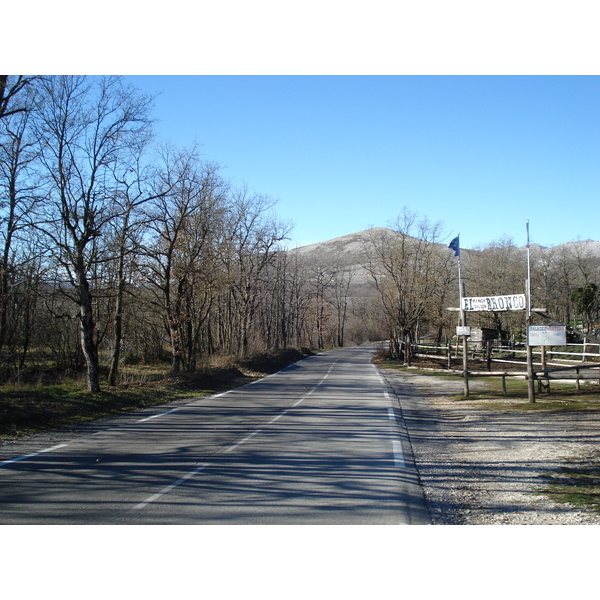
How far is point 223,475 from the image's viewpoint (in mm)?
7098

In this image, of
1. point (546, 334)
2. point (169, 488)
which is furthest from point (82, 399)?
point (546, 334)

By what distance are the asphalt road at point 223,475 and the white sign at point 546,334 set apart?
4.53m

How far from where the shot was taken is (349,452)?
8.78 m

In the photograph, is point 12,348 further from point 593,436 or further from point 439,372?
point 593,436

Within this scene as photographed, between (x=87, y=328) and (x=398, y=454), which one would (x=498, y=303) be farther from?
(x=87, y=328)

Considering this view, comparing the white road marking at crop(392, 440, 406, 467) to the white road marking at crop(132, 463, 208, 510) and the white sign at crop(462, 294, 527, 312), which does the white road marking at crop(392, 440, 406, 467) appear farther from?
the white sign at crop(462, 294, 527, 312)

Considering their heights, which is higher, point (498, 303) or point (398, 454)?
point (498, 303)

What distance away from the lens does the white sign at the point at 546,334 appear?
13.5 m

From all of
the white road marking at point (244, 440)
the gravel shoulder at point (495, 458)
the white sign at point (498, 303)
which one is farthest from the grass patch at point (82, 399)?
the white sign at point (498, 303)

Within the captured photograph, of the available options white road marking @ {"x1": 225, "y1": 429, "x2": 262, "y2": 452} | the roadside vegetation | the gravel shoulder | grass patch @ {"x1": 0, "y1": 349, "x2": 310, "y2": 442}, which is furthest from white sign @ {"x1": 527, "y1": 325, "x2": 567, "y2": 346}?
grass patch @ {"x1": 0, "y1": 349, "x2": 310, "y2": 442}

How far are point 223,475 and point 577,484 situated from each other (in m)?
4.68

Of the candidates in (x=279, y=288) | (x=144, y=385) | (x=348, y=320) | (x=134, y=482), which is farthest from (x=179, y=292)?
(x=348, y=320)

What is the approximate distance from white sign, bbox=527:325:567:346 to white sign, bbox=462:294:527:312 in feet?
4.03

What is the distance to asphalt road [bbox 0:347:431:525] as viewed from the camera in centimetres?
549
